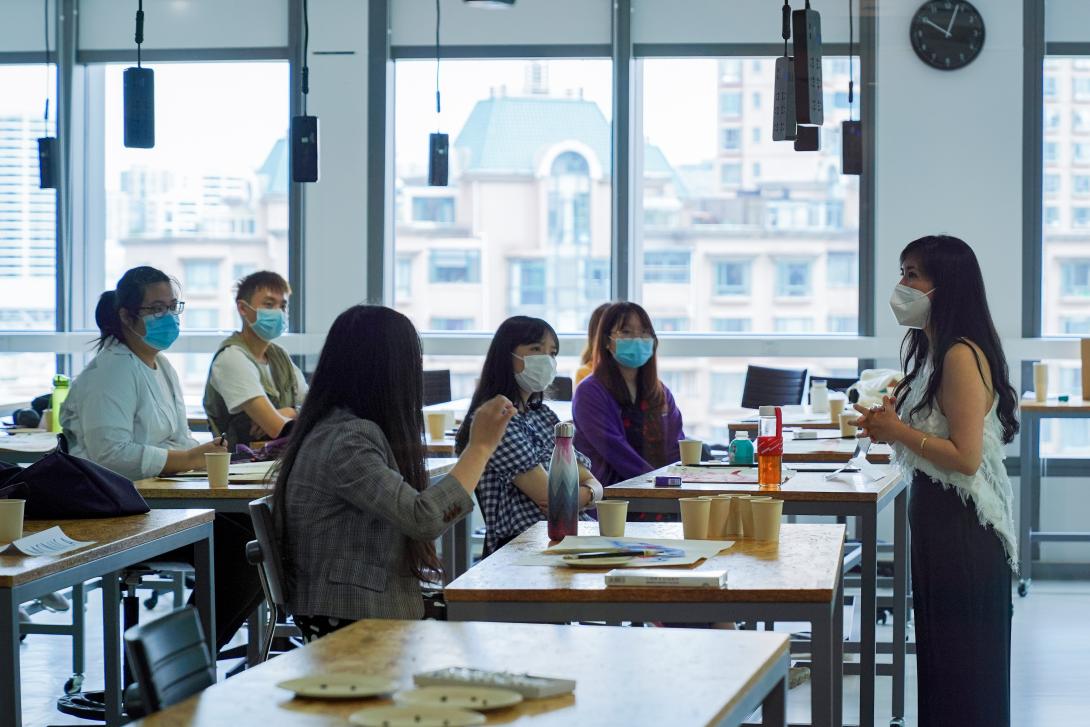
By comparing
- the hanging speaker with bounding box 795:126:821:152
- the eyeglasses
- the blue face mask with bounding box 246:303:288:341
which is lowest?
the blue face mask with bounding box 246:303:288:341

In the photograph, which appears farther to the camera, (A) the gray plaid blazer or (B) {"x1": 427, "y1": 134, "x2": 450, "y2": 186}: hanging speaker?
(B) {"x1": 427, "y1": 134, "x2": 450, "y2": 186}: hanging speaker

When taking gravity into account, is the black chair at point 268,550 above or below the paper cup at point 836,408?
below

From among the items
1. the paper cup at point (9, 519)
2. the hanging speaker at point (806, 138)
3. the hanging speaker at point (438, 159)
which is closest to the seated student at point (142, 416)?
the paper cup at point (9, 519)

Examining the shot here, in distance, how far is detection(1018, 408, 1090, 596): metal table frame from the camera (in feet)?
20.7

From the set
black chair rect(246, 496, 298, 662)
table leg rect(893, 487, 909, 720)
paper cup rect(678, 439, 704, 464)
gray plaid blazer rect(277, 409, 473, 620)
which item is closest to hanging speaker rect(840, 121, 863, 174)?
paper cup rect(678, 439, 704, 464)

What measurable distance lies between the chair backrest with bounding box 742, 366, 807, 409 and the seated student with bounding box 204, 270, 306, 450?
233cm

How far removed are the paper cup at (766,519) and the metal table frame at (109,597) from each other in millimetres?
1248

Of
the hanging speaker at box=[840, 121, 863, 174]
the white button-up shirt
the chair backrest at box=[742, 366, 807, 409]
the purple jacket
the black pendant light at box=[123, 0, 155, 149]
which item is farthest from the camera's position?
the chair backrest at box=[742, 366, 807, 409]

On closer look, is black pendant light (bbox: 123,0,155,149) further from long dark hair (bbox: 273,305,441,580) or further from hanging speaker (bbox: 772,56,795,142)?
long dark hair (bbox: 273,305,441,580)

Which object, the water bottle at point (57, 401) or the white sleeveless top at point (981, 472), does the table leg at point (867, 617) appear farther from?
the water bottle at point (57, 401)

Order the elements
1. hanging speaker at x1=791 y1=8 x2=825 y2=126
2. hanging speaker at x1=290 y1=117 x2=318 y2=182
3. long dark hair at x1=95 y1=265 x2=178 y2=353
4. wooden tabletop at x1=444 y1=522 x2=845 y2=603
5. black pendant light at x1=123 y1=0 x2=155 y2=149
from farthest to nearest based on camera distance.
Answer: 1. hanging speaker at x1=290 y1=117 x2=318 y2=182
2. black pendant light at x1=123 y1=0 x2=155 y2=149
3. long dark hair at x1=95 y1=265 x2=178 y2=353
4. hanging speaker at x1=791 y1=8 x2=825 y2=126
5. wooden tabletop at x1=444 y1=522 x2=845 y2=603

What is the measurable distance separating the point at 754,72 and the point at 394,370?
5.08 meters

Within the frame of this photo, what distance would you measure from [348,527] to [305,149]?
136 inches

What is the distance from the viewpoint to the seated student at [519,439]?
353cm
